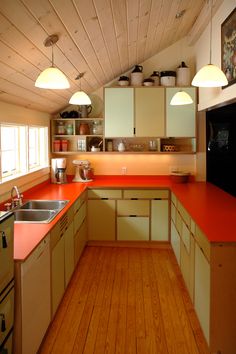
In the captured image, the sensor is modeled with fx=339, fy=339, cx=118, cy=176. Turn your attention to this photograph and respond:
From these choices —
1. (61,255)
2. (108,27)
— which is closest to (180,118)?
(108,27)

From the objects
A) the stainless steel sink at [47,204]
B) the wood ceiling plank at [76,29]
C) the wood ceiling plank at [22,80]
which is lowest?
the stainless steel sink at [47,204]

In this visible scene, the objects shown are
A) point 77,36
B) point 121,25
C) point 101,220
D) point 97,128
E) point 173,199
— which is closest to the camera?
point 77,36

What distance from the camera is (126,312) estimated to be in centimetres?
295

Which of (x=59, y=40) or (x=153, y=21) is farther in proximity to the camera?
(x=153, y=21)

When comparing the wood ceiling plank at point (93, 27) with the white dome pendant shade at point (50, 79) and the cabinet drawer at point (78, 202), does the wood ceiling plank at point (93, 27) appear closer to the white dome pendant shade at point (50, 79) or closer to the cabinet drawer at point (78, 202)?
the white dome pendant shade at point (50, 79)

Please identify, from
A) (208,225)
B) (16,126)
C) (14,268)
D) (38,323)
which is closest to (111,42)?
(16,126)

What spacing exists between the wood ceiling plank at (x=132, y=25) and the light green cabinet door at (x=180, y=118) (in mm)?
836

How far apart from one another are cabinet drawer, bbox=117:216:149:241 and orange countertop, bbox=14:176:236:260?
45 cm

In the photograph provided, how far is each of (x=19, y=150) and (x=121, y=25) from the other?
1861 mm

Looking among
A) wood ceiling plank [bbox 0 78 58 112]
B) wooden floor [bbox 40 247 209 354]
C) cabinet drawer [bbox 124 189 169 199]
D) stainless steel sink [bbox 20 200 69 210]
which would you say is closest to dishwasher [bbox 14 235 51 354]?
wooden floor [bbox 40 247 209 354]

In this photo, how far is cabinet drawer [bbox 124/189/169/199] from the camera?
446 cm

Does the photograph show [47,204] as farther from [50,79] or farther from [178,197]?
[50,79]

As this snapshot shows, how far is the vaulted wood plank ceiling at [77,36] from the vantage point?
1.96 m

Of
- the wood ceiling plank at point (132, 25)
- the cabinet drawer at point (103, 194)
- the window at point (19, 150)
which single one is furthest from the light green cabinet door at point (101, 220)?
the wood ceiling plank at point (132, 25)
